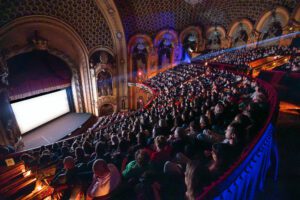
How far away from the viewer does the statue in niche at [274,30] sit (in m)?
15.9

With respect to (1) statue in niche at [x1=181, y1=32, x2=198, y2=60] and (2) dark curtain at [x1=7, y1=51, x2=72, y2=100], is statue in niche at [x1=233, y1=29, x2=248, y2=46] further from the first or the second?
(2) dark curtain at [x1=7, y1=51, x2=72, y2=100]

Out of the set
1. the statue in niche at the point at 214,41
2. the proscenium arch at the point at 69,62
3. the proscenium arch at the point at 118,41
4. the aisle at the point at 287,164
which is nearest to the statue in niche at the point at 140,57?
the proscenium arch at the point at 118,41

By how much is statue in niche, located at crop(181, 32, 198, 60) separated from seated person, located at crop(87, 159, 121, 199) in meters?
21.4

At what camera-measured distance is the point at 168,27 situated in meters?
20.0

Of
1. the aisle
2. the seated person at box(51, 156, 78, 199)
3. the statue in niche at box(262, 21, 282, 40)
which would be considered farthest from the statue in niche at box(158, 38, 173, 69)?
the seated person at box(51, 156, 78, 199)

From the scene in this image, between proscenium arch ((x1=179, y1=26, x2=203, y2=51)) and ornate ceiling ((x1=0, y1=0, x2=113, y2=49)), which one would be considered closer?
ornate ceiling ((x1=0, y1=0, x2=113, y2=49))

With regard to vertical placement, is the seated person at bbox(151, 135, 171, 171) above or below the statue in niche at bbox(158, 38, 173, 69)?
below

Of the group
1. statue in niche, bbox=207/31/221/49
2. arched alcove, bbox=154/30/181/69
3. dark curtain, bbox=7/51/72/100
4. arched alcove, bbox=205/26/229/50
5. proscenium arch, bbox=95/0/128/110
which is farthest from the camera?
statue in niche, bbox=207/31/221/49

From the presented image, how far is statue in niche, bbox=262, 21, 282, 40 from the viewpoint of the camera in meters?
15.9

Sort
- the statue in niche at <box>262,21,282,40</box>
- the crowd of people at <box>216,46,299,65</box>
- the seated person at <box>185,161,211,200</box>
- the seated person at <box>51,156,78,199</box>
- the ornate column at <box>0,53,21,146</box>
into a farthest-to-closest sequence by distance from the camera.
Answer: the statue in niche at <box>262,21,282,40</box>
the crowd of people at <box>216,46,299,65</box>
the ornate column at <box>0,53,21,146</box>
the seated person at <box>51,156,78,199</box>
the seated person at <box>185,161,211,200</box>

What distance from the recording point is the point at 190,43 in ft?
70.8

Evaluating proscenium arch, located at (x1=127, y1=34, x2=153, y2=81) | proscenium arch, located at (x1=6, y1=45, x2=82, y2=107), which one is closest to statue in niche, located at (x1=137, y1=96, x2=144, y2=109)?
proscenium arch, located at (x1=127, y1=34, x2=153, y2=81)

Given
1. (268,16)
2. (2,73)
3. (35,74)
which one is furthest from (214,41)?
(2,73)

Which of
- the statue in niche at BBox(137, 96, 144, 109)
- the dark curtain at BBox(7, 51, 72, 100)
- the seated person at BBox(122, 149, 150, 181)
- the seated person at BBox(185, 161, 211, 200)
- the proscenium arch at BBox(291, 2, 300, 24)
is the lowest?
the statue in niche at BBox(137, 96, 144, 109)
